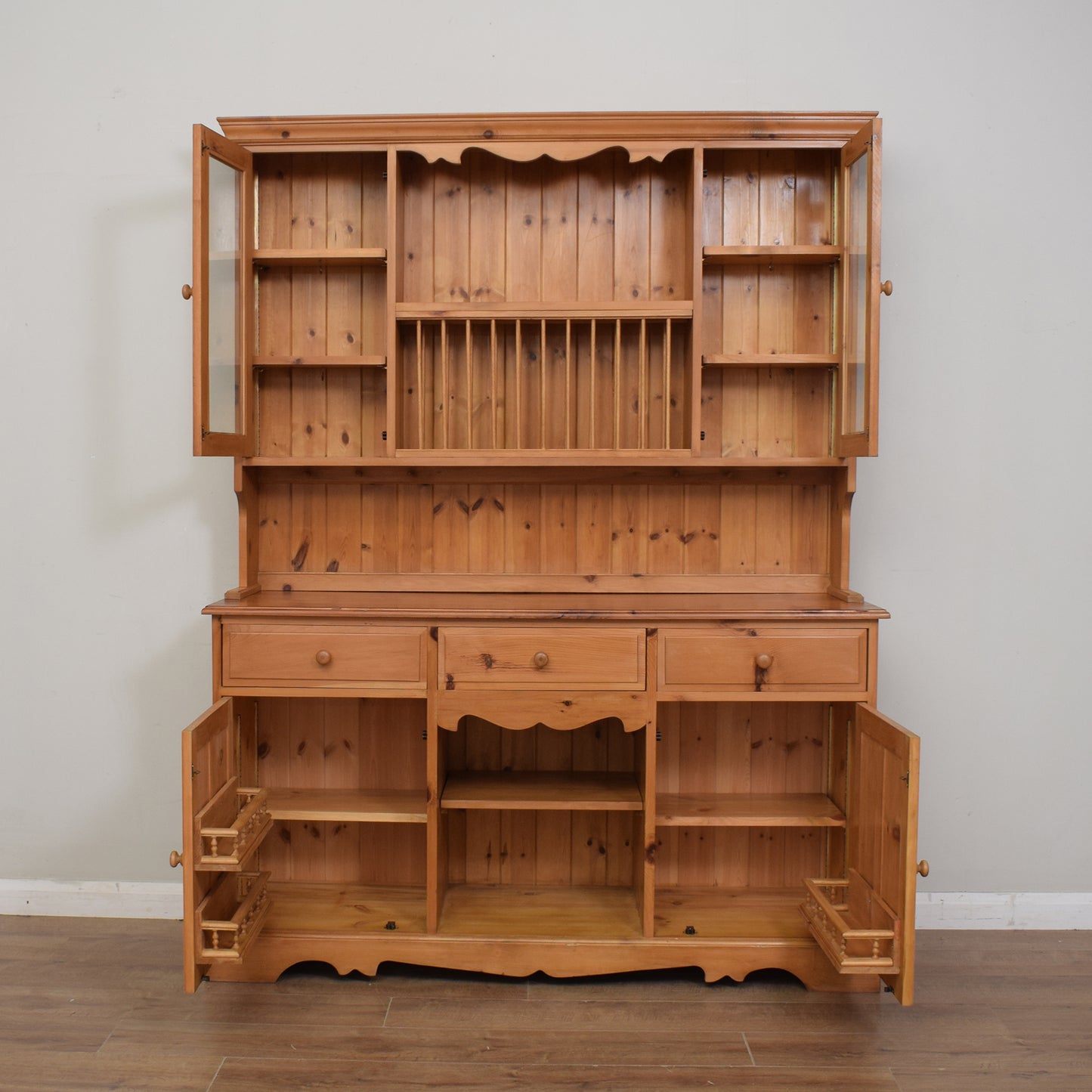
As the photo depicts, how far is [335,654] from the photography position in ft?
7.48

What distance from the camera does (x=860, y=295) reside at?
2.32 metres

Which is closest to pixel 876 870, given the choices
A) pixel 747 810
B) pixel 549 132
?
pixel 747 810

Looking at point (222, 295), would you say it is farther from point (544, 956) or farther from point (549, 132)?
point (544, 956)

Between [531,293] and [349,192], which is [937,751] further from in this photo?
[349,192]

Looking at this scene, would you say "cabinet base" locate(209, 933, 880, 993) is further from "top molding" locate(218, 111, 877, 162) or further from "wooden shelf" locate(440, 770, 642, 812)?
"top molding" locate(218, 111, 877, 162)

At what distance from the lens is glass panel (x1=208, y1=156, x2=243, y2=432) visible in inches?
89.4

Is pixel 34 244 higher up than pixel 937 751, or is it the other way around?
pixel 34 244

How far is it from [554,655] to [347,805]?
75 cm

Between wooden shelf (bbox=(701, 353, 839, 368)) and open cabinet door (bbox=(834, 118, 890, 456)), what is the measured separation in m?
0.05

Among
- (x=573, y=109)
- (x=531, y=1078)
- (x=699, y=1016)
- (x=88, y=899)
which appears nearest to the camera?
(x=531, y=1078)

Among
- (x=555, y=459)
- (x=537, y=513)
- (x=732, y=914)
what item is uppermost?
(x=555, y=459)

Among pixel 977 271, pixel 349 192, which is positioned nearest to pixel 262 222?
pixel 349 192

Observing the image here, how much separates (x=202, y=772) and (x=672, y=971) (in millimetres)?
1353

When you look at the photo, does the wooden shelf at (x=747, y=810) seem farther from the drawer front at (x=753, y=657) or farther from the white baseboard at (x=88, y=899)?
the white baseboard at (x=88, y=899)
